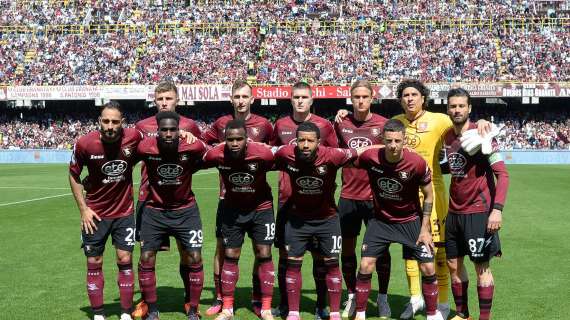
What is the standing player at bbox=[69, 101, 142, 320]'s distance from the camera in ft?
24.0

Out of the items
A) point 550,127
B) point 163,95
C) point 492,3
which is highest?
point 492,3

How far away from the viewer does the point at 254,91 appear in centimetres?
4472

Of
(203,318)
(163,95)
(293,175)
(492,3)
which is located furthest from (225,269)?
(492,3)

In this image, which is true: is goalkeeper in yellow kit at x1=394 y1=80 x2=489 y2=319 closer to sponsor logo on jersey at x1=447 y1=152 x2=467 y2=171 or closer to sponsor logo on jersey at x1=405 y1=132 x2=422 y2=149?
sponsor logo on jersey at x1=405 y1=132 x2=422 y2=149

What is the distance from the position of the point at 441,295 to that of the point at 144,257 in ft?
11.5

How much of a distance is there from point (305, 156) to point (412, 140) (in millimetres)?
1575

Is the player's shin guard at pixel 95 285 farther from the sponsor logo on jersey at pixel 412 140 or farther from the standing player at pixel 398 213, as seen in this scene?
the sponsor logo on jersey at pixel 412 140

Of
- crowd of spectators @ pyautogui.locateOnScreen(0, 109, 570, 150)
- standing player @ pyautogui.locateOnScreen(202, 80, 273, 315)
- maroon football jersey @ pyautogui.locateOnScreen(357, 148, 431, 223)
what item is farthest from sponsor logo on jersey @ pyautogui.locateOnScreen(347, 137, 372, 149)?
crowd of spectators @ pyautogui.locateOnScreen(0, 109, 570, 150)

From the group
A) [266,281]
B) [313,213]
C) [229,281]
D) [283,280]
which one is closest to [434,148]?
[313,213]

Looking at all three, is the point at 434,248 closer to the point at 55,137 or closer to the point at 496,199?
the point at 496,199

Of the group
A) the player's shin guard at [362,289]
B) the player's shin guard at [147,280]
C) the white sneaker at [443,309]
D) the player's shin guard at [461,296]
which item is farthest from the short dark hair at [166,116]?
the white sneaker at [443,309]

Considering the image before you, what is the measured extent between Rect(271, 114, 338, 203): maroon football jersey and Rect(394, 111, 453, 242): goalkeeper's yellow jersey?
96 centimetres

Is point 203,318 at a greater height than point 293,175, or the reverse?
point 293,175

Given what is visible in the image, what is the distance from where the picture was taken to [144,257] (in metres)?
7.48
